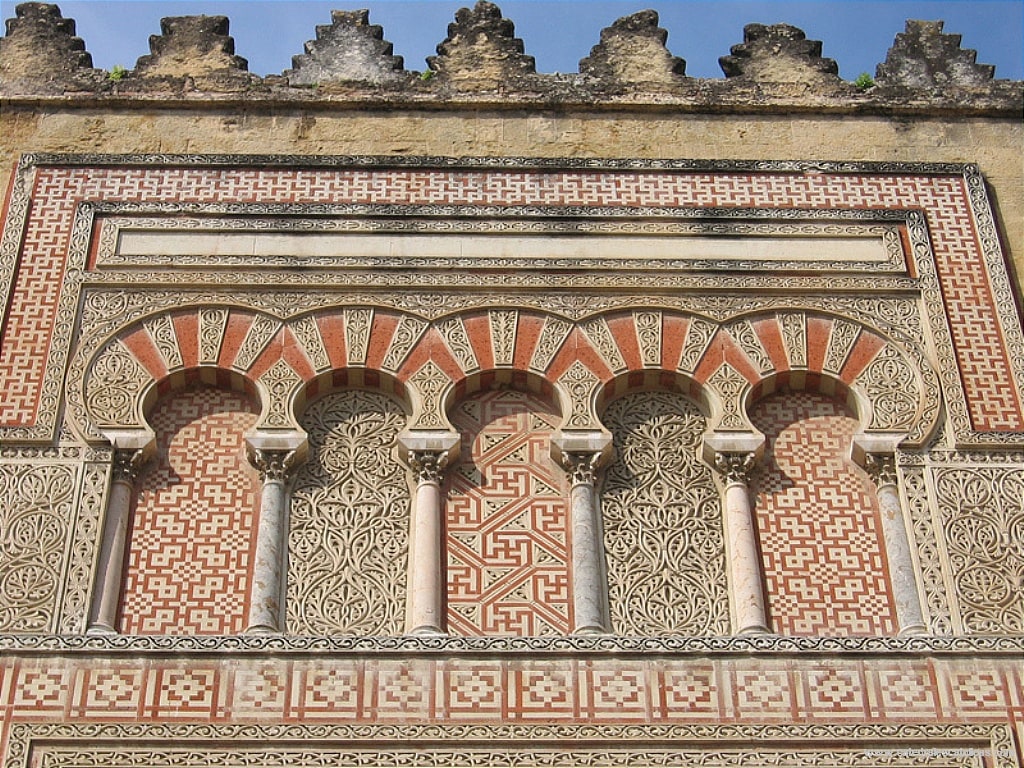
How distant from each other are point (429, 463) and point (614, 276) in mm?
1475

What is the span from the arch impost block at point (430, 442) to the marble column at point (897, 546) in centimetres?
198

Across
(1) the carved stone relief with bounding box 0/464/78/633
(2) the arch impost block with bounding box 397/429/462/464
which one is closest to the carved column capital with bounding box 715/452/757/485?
(2) the arch impost block with bounding box 397/429/462/464

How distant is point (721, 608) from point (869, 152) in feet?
10.1

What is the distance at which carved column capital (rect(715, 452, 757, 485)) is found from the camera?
346 inches

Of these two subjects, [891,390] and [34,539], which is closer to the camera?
[34,539]

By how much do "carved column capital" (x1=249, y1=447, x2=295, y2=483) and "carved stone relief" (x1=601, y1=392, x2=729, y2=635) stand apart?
1.51m

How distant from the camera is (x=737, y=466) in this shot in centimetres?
880

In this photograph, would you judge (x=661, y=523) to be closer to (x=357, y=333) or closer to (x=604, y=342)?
(x=604, y=342)

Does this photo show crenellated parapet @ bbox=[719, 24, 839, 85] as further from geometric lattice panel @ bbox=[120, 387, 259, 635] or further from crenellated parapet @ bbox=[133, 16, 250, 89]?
geometric lattice panel @ bbox=[120, 387, 259, 635]

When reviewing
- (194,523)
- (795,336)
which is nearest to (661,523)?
(795,336)

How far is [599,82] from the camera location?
10398 mm

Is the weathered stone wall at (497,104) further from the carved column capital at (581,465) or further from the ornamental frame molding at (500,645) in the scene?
the ornamental frame molding at (500,645)

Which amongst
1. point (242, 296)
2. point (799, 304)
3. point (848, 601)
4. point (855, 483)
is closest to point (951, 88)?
point (799, 304)

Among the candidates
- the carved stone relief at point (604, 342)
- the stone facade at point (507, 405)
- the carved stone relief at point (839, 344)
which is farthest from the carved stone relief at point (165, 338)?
the carved stone relief at point (839, 344)
